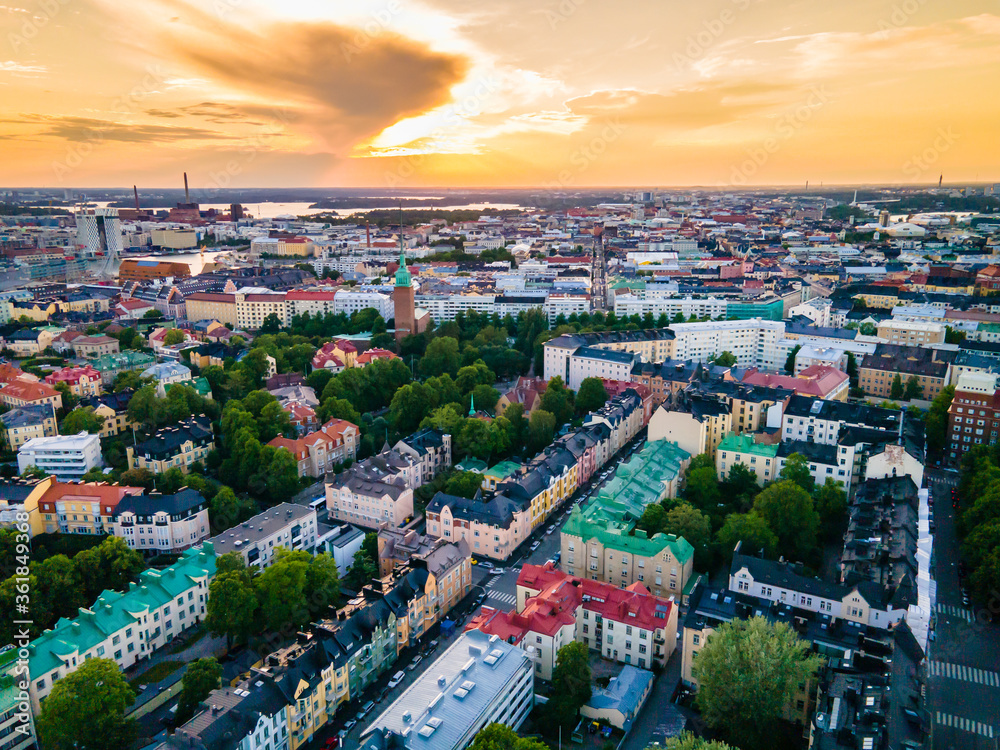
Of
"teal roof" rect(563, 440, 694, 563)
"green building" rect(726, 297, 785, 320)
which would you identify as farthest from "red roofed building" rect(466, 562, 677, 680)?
"green building" rect(726, 297, 785, 320)

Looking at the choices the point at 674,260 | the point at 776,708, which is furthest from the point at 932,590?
the point at 674,260

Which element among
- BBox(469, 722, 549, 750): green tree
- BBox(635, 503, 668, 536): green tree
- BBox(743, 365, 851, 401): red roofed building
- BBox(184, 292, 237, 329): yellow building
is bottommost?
BBox(469, 722, 549, 750): green tree

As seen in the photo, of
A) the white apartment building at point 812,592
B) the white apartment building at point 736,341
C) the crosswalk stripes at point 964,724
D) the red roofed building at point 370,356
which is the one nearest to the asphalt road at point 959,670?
the crosswalk stripes at point 964,724

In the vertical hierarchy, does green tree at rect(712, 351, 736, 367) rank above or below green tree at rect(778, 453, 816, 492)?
above

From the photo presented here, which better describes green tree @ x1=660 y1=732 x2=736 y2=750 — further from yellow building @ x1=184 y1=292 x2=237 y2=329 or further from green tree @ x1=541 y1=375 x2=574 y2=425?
yellow building @ x1=184 y1=292 x2=237 y2=329

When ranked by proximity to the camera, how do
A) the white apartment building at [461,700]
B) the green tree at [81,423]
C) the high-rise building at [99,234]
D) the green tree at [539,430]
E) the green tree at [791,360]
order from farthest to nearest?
the high-rise building at [99,234] < the green tree at [791,360] < the green tree at [539,430] < the green tree at [81,423] < the white apartment building at [461,700]

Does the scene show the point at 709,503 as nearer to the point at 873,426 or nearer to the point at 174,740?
the point at 873,426

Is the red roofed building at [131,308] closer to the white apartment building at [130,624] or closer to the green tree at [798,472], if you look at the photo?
the white apartment building at [130,624]
